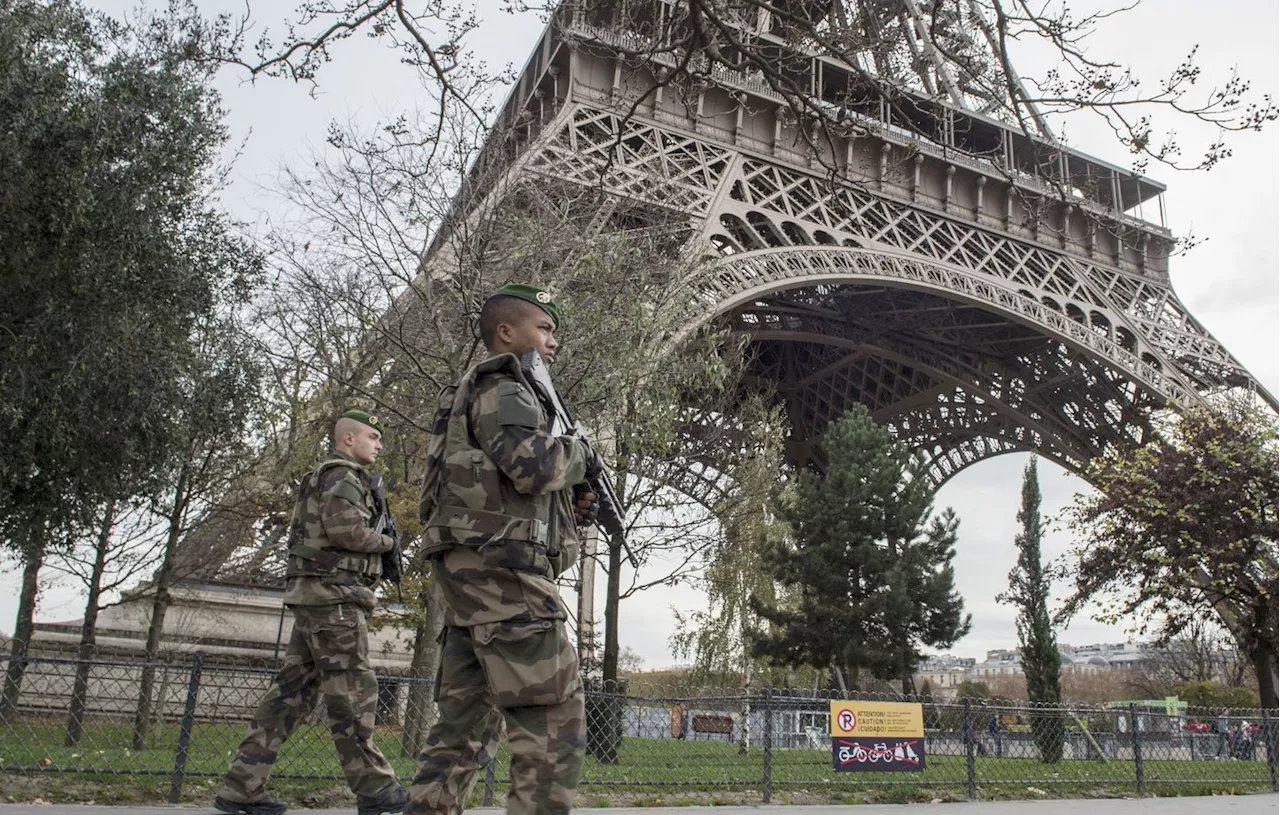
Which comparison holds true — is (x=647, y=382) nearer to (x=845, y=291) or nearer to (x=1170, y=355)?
(x=845, y=291)

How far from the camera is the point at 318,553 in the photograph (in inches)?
170

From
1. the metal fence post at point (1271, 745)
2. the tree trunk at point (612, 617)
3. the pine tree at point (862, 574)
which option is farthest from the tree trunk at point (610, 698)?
the pine tree at point (862, 574)

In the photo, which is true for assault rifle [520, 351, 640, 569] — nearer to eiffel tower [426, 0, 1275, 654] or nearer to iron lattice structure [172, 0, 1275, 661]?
iron lattice structure [172, 0, 1275, 661]

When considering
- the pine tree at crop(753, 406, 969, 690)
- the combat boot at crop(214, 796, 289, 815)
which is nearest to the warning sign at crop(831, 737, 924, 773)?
the combat boot at crop(214, 796, 289, 815)

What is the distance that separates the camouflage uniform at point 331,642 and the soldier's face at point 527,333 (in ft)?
5.18

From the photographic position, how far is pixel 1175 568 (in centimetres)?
1784

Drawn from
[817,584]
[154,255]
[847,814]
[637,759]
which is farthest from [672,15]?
[817,584]

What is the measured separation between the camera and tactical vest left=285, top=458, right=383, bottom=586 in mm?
4293

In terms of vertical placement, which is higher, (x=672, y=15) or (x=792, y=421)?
(x=792, y=421)

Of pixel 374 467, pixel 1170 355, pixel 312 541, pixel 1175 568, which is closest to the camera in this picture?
pixel 312 541

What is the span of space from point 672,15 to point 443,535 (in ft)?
11.4

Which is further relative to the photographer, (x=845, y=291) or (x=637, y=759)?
(x=845, y=291)

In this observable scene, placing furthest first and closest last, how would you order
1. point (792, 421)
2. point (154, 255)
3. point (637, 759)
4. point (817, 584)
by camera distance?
1. point (792, 421)
2. point (817, 584)
3. point (154, 255)
4. point (637, 759)

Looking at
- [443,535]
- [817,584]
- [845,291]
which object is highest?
[845,291]
